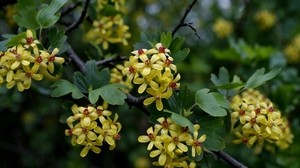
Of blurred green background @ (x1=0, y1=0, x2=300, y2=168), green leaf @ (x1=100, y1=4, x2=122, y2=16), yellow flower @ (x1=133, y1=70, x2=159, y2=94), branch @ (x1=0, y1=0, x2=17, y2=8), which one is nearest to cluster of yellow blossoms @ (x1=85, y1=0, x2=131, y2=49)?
green leaf @ (x1=100, y1=4, x2=122, y2=16)

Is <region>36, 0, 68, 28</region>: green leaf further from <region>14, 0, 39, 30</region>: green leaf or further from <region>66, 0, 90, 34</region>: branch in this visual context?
<region>66, 0, 90, 34</region>: branch

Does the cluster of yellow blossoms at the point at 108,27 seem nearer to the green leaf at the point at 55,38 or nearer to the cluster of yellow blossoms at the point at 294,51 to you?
the green leaf at the point at 55,38

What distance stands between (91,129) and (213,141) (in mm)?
285

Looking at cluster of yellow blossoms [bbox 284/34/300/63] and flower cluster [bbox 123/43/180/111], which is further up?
flower cluster [bbox 123/43/180/111]

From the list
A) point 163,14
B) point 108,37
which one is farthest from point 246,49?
point 163,14

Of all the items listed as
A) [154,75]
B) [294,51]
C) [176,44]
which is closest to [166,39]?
[176,44]

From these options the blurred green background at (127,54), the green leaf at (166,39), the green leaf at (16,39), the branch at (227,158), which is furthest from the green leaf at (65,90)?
the blurred green background at (127,54)

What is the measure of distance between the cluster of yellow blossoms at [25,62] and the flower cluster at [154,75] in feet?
0.59

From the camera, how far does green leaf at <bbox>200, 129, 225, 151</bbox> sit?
3.79 feet

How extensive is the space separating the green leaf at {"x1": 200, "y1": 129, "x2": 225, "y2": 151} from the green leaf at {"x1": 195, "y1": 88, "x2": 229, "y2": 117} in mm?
55

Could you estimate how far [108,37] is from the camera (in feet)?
5.26

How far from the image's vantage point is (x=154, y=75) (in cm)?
111

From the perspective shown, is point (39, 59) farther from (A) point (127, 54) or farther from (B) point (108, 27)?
(A) point (127, 54)

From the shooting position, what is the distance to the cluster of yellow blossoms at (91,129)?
43.9 inches
